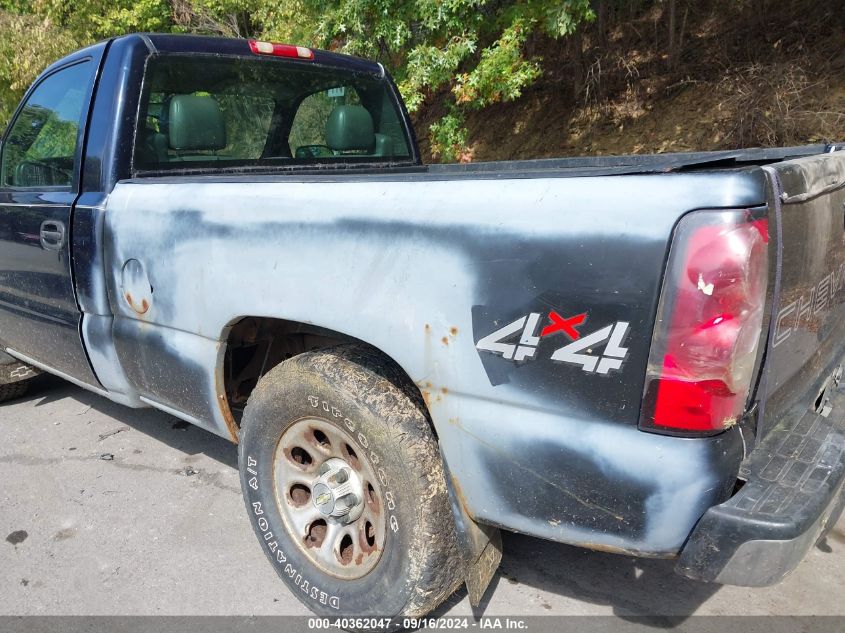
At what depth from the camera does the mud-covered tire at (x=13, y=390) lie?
14.2ft

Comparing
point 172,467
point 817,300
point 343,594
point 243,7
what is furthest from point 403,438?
point 243,7

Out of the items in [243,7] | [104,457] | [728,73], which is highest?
[243,7]

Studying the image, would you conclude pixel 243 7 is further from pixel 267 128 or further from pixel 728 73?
pixel 267 128

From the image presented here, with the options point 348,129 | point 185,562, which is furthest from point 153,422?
point 348,129

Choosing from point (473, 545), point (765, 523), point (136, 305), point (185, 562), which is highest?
point (136, 305)

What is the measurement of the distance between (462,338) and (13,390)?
12.7 ft

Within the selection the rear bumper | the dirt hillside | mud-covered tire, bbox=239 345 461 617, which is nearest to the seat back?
mud-covered tire, bbox=239 345 461 617

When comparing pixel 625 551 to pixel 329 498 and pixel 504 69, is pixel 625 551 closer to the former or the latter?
pixel 329 498

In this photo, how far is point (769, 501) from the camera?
1.58m

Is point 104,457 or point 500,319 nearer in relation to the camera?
Answer: point 500,319

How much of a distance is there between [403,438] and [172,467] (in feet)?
6.96

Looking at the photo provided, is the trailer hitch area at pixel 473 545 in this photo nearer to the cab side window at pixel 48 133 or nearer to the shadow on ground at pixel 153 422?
the shadow on ground at pixel 153 422

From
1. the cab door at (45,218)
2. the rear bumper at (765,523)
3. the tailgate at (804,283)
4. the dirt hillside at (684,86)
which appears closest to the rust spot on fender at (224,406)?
the cab door at (45,218)

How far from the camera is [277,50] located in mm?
3455
